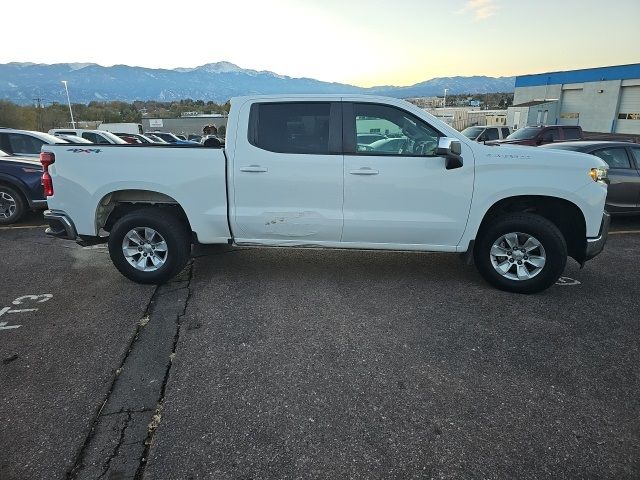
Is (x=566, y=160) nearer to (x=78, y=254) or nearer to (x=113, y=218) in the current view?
(x=113, y=218)

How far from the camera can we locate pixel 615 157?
7.18 m

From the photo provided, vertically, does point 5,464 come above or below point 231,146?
below

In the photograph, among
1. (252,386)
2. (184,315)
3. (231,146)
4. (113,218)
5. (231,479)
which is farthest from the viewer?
(113,218)

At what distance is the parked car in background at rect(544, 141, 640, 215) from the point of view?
7.01 meters

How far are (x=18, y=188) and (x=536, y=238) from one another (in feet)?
27.5

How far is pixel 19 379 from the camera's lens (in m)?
2.94

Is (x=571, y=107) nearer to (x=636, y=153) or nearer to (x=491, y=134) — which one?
(x=491, y=134)

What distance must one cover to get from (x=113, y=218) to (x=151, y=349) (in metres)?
2.14

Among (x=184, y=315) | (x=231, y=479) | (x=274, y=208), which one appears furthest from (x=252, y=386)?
(x=274, y=208)

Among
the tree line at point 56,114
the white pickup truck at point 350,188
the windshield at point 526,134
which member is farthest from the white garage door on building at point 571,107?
the white pickup truck at point 350,188

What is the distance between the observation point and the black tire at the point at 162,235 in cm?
443

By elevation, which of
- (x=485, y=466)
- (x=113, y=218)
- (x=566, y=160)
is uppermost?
(x=566, y=160)

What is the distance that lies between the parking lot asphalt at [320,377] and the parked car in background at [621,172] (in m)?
2.91

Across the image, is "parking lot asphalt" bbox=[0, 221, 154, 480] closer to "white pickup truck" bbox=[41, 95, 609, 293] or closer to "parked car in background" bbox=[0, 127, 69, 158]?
"white pickup truck" bbox=[41, 95, 609, 293]
